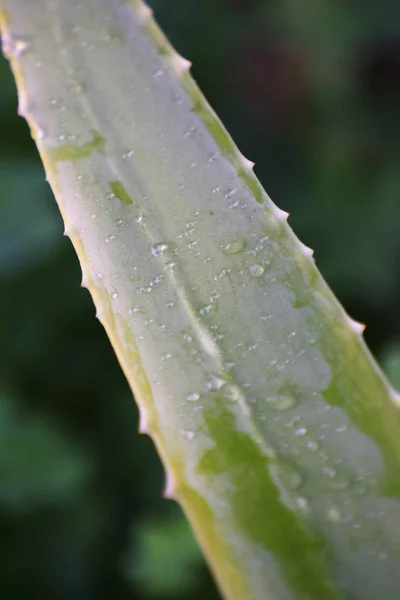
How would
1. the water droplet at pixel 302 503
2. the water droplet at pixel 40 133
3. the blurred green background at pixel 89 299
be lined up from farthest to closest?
the blurred green background at pixel 89 299 → the water droplet at pixel 40 133 → the water droplet at pixel 302 503

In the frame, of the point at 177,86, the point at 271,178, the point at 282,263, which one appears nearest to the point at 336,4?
the point at 271,178

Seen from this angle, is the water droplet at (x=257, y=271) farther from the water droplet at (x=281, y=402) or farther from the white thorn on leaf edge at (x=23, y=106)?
the white thorn on leaf edge at (x=23, y=106)

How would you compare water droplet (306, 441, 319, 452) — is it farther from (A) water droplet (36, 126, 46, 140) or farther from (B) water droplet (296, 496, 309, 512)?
(A) water droplet (36, 126, 46, 140)

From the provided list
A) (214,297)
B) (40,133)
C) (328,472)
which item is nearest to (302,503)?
(328,472)

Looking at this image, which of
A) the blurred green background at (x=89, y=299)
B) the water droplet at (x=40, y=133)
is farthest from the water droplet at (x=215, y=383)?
the blurred green background at (x=89, y=299)

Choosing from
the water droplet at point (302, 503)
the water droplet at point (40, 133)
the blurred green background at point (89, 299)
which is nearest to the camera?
the water droplet at point (302, 503)

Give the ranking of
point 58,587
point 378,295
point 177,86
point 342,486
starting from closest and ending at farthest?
point 342,486, point 177,86, point 58,587, point 378,295

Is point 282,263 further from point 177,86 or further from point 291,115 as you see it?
point 291,115
